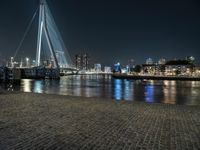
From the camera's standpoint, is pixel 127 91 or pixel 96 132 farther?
pixel 127 91

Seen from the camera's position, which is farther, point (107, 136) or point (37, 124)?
point (37, 124)

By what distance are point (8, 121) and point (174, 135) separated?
4643mm

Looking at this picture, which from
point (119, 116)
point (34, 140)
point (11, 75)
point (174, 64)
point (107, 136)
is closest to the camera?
point (34, 140)

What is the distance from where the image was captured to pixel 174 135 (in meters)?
5.57

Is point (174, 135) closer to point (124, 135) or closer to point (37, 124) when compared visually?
point (124, 135)

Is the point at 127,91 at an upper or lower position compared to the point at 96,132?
lower

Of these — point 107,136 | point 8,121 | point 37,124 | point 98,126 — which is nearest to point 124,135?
point 107,136

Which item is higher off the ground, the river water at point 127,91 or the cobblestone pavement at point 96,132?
the cobblestone pavement at point 96,132

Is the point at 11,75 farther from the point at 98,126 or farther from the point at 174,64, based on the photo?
the point at 174,64

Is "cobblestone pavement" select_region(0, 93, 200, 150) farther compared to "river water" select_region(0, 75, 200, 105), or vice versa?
"river water" select_region(0, 75, 200, 105)

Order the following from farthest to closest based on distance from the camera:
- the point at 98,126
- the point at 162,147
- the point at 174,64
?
1. the point at 174,64
2. the point at 98,126
3. the point at 162,147

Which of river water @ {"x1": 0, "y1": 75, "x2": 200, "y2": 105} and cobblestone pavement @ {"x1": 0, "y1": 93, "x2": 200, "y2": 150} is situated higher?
cobblestone pavement @ {"x1": 0, "y1": 93, "x2": 200, "y2": 150}

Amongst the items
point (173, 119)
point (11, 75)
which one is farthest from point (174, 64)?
point (173, 119)

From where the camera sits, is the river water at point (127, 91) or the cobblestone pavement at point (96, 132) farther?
the river water at point (127, 91)
